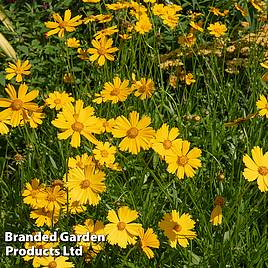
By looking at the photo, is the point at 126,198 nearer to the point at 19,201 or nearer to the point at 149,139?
the point at 149,139

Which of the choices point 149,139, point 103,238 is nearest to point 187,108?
point 149,139

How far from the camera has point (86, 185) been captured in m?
1.50

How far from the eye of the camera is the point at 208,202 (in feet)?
6.14

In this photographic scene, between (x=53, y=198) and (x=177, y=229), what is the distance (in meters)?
0.36

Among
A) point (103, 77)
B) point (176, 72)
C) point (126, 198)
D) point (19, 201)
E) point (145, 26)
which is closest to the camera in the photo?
point (126, 198)

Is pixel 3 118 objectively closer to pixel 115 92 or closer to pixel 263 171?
pixel 115 92

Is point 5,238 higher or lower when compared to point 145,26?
lower

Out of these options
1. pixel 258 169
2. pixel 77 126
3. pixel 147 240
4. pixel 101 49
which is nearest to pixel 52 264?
pixel 147 240

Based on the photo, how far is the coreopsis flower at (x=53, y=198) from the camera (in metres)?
1.60

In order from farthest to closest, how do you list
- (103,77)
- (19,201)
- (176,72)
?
(176,72), (103,77), (19,201)

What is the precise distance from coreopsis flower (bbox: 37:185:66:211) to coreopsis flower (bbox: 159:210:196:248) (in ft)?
0.95

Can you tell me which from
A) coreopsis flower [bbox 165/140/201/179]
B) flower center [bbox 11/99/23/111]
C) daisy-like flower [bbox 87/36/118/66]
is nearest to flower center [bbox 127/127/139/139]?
coreopsis flower [bbox 165/140/201/179]

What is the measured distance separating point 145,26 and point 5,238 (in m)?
0.94

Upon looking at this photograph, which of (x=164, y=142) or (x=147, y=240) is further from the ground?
(x=164, y=142)
